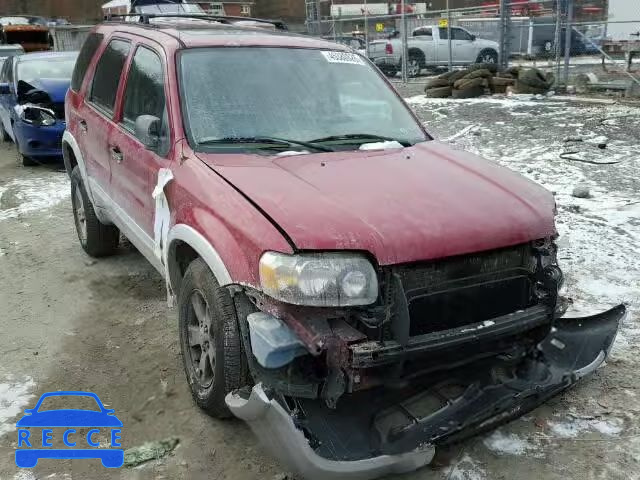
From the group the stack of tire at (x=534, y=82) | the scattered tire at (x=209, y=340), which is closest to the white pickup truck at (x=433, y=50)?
the stack of tire at (x=534, y=82)

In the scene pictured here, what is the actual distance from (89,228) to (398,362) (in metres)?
3.74

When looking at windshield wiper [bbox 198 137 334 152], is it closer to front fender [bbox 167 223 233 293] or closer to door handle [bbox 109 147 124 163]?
front fender [bbox 167 223 233 293]

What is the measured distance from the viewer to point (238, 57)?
3777mm

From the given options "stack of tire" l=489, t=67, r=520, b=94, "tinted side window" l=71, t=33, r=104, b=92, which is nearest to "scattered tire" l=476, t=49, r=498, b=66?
"stack of tire" l=489, t=67, r=520, b=94

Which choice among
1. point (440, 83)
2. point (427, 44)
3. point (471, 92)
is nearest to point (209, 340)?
point (471, 92)

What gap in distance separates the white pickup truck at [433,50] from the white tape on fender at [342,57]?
16.2 meters

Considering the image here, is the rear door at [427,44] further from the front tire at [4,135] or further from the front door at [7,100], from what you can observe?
the front door at [7,100]

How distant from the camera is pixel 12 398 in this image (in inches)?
136

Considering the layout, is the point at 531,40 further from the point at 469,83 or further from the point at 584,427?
the point at 584,427

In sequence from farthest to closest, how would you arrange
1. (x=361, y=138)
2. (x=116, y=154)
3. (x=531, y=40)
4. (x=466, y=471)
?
(x=531, y=40) < (x=116, y=154) < (x=361, y=138) < (x=466, y=471)

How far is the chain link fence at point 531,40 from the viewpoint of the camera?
1284 cm

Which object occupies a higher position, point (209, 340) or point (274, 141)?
point (274, 141)

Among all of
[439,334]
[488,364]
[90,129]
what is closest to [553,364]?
[488,364]

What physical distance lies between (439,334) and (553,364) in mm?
1017
